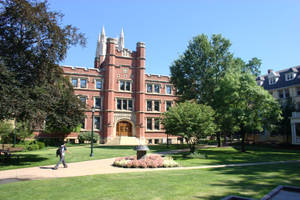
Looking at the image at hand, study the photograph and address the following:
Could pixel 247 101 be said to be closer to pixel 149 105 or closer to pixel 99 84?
pixel 149 105

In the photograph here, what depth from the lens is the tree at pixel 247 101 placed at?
24.1 metres

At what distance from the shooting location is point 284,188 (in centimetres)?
770

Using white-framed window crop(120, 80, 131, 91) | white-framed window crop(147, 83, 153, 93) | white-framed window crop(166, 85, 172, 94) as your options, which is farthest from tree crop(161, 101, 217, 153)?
white-framed window crop(166, 85, 172, 94)

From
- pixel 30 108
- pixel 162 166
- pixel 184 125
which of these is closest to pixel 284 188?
pixel 162 166

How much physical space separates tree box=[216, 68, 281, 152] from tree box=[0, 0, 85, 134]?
17058 millimetres

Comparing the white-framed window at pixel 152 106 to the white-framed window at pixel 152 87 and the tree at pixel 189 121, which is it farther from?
the tree at pixel 189 121

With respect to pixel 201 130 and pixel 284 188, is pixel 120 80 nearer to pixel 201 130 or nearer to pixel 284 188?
pixel 201 130

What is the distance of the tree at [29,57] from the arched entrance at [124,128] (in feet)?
84.8

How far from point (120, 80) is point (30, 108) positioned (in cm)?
2974

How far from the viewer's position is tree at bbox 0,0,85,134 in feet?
44.7

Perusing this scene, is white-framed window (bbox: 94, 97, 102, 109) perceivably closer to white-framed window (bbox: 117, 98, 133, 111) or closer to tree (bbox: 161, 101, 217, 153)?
white-framed window (bbox: 117, 98, 133, 111)

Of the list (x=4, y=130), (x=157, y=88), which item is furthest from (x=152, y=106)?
(x=4, y=130)

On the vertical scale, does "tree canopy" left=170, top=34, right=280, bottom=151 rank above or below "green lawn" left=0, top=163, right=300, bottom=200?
above

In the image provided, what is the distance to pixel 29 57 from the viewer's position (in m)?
15.7
